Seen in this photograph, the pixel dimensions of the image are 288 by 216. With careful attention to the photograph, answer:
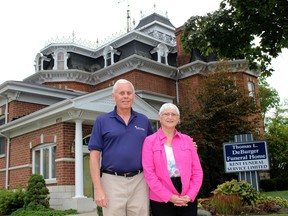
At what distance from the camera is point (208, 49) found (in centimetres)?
806

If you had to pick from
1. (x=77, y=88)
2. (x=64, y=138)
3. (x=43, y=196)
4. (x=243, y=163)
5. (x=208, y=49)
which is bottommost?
(x=43, y=196)

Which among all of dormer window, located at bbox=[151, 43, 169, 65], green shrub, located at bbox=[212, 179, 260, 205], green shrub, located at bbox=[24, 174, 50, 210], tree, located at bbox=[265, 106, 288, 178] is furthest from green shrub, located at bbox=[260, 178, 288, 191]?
green shrub, located at bbox=[24, 174, 50, 210]

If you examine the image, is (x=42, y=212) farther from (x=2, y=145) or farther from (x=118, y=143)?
A: (x=118, y=143)

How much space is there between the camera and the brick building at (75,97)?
12.0m

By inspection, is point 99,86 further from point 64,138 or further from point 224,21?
point 224,21

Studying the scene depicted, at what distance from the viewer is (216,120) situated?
17.0 meters

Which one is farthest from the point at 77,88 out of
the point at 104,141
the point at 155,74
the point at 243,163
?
the point at 104,141

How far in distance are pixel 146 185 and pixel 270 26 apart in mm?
5115

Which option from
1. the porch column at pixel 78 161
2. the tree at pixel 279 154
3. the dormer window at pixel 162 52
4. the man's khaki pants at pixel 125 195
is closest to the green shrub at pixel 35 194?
the porch column at pixel 78 161

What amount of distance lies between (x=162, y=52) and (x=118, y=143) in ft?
66.8

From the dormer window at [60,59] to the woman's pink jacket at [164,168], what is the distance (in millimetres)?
21407

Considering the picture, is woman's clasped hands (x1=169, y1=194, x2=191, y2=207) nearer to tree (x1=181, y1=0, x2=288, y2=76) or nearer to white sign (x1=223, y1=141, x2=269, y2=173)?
tree (x1=181, y1=0, x2=288, y2=76)

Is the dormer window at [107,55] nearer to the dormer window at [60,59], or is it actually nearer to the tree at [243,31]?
the dormer window at [60,59]

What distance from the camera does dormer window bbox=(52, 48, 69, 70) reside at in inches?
949
